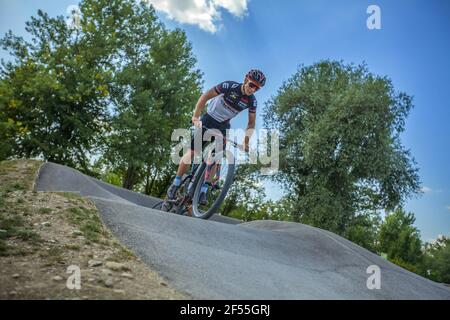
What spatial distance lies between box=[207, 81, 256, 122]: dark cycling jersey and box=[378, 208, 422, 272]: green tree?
162 feet

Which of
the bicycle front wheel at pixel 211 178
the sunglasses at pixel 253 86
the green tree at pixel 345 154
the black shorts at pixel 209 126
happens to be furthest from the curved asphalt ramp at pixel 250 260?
the green tree at pixel 345 154

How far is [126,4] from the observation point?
23.0 m

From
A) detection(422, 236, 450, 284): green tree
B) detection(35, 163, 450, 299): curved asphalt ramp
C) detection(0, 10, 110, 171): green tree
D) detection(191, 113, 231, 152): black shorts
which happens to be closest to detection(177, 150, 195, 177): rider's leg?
detection(191, 113, 231, 152): black shorts

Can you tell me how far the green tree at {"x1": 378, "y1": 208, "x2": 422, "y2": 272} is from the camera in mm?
50969

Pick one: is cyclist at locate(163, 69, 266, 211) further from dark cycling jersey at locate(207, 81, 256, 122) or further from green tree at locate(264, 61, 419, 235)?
green tree at locate(264, 61, 419, 235)

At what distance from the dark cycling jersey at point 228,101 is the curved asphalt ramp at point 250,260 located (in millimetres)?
2361

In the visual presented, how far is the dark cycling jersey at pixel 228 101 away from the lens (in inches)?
285

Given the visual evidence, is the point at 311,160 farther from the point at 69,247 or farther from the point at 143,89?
the point at 69,247

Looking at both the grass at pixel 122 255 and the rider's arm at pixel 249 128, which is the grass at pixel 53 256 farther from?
the rider's arm at pixel 249 128

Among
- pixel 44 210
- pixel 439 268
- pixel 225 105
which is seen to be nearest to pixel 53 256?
pixel 44 210

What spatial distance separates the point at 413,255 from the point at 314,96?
40342mm

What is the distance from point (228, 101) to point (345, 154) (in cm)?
1573

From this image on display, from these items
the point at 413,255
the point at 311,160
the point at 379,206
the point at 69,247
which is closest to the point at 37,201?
the point at 69,247
